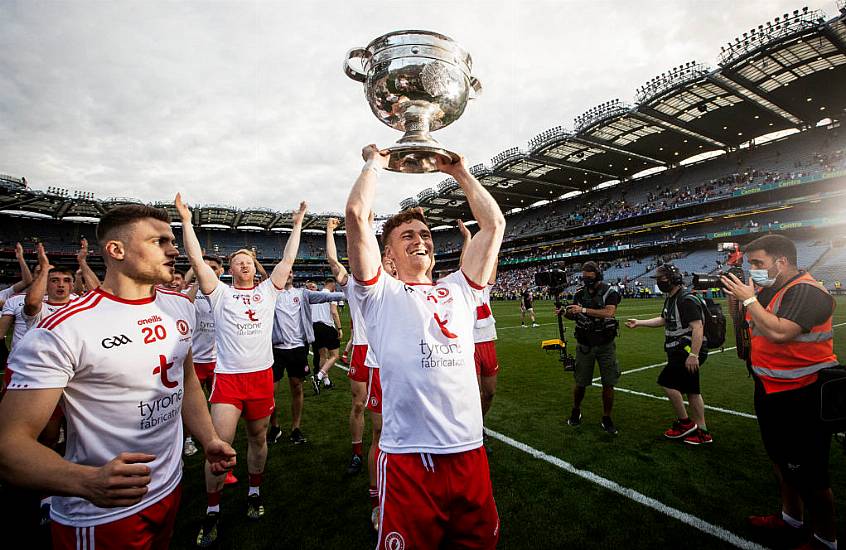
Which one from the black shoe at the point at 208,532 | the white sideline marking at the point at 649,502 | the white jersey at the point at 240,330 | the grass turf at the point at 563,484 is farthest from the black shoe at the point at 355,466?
the white sideline marking at the point at 649,502

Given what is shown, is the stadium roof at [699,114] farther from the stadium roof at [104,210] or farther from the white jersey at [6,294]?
the white jersey at [6,294]

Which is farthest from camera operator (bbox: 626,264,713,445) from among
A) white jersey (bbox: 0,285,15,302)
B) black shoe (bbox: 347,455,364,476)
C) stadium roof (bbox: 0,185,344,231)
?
stadium roof (bbox: 0,185,344,231)

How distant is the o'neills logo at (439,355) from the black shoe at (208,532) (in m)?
2.75

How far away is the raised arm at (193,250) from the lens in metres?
3.04

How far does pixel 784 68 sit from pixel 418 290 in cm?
3494

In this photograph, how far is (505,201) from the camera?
55.4 metres

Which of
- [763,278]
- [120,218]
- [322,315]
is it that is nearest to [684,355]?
[763,278]

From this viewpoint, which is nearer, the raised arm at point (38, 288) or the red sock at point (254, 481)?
the red sock at point (254, 481)

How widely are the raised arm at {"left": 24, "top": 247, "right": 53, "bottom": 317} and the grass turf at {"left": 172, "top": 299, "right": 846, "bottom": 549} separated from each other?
2.86m

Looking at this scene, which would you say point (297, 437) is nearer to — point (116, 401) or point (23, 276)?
point (116, 401)

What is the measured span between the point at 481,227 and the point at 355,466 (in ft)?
11.2

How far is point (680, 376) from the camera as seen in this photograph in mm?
4742

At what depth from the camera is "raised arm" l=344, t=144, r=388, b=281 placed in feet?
6.07

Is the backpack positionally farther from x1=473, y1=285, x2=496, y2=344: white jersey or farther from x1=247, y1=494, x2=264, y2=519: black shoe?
x1=247, y1=494, x2=264, y2=519: black shoe
